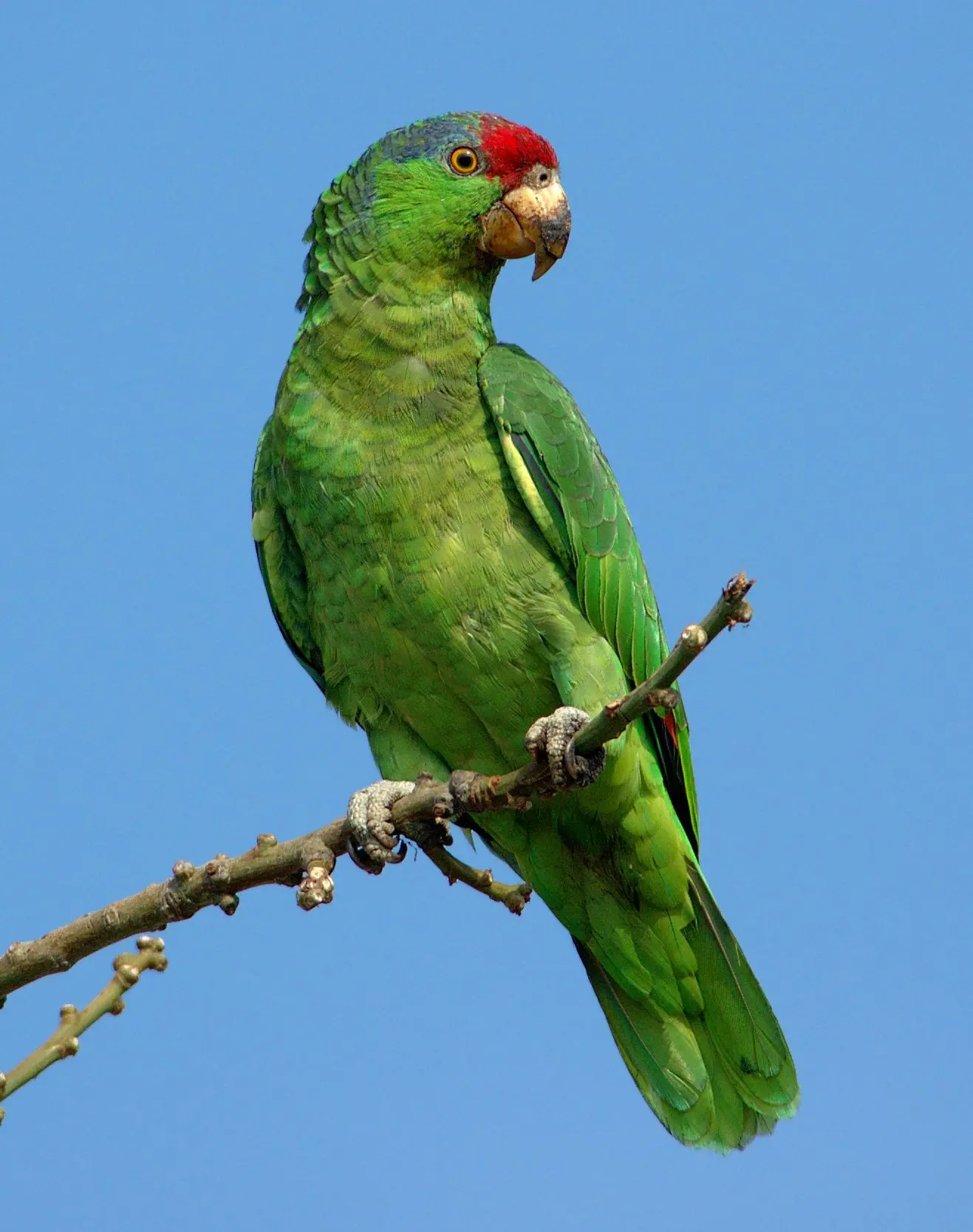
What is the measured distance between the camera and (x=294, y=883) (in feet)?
12.7

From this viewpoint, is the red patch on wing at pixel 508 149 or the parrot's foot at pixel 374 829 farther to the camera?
the red patch on wing at pixel 508 149

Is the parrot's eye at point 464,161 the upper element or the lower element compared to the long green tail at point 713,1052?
upper

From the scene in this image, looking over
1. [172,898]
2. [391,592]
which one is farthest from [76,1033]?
[391,592]

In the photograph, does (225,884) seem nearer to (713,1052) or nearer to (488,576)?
(488,576)

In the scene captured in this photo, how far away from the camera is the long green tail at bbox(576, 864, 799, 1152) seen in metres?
5.33

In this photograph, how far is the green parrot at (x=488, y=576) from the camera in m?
4.75

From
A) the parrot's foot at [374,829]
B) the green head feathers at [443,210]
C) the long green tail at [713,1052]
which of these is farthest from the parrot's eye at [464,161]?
the long green tail at [713,1052]

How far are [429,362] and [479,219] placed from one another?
60cm

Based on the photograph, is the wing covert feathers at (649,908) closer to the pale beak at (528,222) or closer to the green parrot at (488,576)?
the green parrot at (488,576)

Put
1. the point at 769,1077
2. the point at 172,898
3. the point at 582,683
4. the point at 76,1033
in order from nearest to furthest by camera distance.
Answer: the point at 76,1033 → the point at 172,898 → the point at 582,683 → the point at 769,1077

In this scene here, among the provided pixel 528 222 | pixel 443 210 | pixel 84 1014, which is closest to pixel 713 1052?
pixel 84 1014

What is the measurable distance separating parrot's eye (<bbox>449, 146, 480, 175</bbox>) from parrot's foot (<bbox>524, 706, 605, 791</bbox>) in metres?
2.05

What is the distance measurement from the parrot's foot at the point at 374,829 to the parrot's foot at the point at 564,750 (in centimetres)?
56

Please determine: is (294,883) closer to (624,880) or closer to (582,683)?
(582,683)
